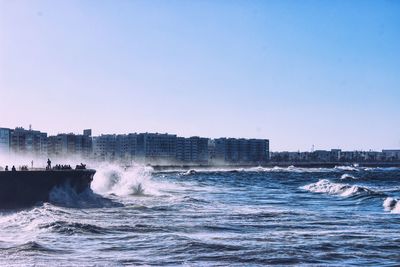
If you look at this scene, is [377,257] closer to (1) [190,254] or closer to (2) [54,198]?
(1) [190,254]

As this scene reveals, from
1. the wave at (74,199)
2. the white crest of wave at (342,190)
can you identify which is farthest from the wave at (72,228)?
the white crest of wave at (342,190)

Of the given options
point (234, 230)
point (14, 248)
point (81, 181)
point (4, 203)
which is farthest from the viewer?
point (81, 181)

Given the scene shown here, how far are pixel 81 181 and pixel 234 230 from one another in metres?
26.4

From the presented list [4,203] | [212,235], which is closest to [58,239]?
[212,235]

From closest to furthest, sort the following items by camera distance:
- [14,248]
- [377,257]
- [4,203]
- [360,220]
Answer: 1. [377,257]
2. [14,248]
3. [360,220]
4. [4,203]

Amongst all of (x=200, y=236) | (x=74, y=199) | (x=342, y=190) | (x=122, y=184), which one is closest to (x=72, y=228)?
(x=200, y=236)

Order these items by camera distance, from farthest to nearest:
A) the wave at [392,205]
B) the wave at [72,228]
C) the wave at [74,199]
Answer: the wave at [74,199] → the wave at [392,205] → the wave at [72,228]

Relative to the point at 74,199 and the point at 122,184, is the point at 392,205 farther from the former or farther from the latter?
the point at 122,184

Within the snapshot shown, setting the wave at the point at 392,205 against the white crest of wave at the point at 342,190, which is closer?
the wave at the point at 392,205

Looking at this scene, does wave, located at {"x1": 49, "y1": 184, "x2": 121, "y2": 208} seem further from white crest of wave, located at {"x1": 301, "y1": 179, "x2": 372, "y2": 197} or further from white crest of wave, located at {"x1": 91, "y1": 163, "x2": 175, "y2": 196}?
white crest of wave, located at {"x1": 301, "y1": 179, "x2": 372, "y2": 197}

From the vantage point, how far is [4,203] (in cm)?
4369

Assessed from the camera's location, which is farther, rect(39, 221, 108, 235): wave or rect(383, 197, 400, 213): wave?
rect(383, 197, 400, 213): wave

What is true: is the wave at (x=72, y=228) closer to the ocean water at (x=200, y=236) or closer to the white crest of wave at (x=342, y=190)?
Result: the ocean water at (x=200, y=236)

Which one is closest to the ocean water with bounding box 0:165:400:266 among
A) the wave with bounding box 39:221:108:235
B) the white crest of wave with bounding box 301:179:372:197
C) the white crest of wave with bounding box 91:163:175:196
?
the wave with bounding box 39:221:108:235
